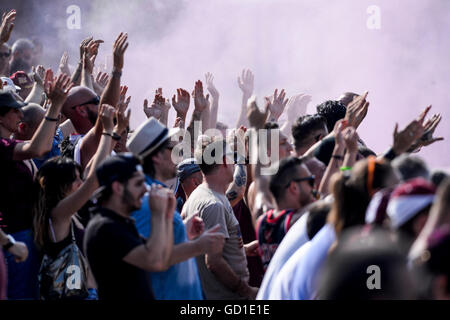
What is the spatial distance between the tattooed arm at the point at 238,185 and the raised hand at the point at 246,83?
2.48 m

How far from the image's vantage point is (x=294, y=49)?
8.24 m

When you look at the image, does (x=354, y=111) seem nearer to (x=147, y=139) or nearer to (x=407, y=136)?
(x=407, y=136)

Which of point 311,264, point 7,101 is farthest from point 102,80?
point 311,264

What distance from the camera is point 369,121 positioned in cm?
761

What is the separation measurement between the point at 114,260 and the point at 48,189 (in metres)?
0.98

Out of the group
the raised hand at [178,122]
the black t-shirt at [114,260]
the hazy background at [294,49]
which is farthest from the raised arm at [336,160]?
the hazy background at [294,49]

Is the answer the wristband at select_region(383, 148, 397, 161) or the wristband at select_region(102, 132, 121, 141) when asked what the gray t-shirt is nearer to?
the wristband at select_region(102, 132, 121, 141)

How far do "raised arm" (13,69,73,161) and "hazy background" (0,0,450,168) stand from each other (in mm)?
4232

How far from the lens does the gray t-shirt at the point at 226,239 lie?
4016 mm

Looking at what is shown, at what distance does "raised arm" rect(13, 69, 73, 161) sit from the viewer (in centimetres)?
358

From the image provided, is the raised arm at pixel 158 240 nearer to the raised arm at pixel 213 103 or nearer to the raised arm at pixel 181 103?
the raised arm at pixel 181 103
